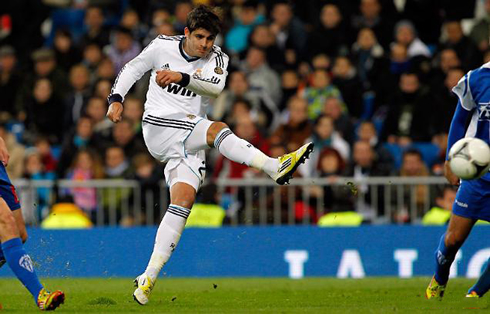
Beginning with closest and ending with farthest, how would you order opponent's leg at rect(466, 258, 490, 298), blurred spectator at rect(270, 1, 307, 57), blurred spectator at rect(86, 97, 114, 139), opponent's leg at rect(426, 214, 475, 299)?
opponent's leg at rect(426, 214, 475, 299) < opponent's leg at rect(466, 258, 490, 298) < blurred spectator at rect(86, 97, 114, 139) < blurred spectator at rect(270, 1, 307, 57)

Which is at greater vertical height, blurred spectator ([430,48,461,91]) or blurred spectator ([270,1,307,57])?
blurred spectator ([270,1,307,57])

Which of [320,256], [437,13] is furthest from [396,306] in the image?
[437,13]

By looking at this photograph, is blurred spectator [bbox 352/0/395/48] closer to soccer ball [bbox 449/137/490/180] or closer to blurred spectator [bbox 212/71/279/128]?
blurred spectator [bbox 212/71/279/128]

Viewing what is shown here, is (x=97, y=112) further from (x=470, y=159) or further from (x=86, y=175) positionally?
(x=470, y=159)

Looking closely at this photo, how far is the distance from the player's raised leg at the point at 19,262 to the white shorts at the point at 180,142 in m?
2.26

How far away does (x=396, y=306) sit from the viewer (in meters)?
10.2

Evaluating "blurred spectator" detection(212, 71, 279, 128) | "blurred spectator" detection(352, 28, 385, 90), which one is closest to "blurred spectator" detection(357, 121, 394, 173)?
"blurred spectator" detection(352, 28, 385, 90)

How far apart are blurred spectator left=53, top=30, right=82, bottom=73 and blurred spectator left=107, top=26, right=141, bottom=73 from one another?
902mm

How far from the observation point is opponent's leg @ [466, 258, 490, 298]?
34.8ft

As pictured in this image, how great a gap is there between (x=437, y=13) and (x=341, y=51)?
1858mm

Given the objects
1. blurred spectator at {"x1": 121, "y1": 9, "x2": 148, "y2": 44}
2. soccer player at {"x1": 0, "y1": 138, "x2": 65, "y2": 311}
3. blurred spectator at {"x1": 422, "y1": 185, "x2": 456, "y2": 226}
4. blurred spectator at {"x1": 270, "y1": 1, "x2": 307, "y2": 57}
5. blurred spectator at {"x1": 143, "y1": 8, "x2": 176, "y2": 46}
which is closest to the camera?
soccer player at {"x1": 0, "y1": 138, "x2": 65, "y2": 311}

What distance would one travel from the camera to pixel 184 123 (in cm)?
1128

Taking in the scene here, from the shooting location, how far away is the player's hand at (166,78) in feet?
34.5

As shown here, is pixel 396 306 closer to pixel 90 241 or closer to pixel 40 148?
pixel 90 241
